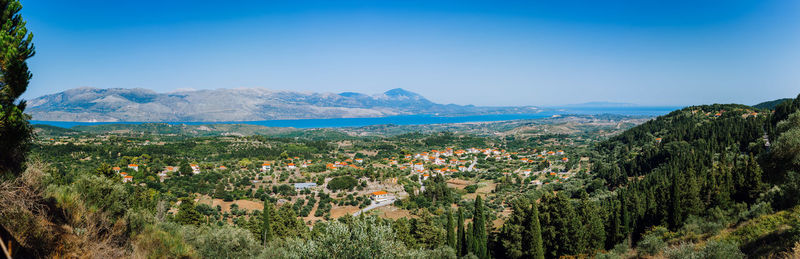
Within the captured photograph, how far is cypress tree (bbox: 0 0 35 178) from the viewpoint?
236 inches

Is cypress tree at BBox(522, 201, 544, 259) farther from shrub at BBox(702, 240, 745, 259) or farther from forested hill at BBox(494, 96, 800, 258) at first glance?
shrub at BBox(702, 240, 745, 259)

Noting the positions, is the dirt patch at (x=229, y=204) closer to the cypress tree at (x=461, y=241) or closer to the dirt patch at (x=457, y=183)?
the cypress tree at (x=461, y=241)

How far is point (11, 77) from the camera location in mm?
6176

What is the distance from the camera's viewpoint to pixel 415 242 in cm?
2277

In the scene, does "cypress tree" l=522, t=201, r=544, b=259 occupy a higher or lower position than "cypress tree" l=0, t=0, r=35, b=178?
lower

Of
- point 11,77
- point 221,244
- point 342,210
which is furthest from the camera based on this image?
point 342,210

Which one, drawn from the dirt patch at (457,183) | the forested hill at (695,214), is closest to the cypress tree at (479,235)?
the forested hill at (695,214)

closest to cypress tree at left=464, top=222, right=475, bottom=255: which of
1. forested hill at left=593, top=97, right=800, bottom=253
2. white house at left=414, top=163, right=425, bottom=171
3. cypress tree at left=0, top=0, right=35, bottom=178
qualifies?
forested hill at left=593, top=97, right=800, bottom=253

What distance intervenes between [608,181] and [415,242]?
3071 centimetres

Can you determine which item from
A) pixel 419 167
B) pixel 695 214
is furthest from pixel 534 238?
pixel 419 167

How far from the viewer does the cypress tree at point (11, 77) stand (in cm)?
599

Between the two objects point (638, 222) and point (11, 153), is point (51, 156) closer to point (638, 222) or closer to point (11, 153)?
point (11, 153)

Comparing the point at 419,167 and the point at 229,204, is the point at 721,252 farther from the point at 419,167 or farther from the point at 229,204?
the point at 419,167

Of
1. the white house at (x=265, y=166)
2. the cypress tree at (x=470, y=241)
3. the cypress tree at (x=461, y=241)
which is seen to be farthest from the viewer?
the white house at (x=265, y=166)
